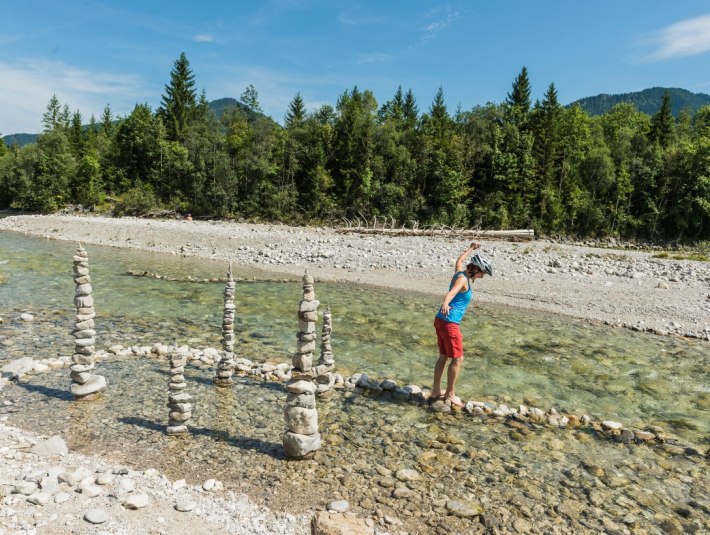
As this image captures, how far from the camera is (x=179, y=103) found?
83.4 m

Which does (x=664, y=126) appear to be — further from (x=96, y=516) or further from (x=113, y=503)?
(x=96, y=516)

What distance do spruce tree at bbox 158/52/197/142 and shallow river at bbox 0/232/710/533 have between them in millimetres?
69546

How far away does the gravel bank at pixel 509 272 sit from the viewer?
2120cm

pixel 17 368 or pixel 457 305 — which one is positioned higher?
pixel 457 305

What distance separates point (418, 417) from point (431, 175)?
59611 mm

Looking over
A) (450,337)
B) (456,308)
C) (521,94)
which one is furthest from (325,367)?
(521,94)

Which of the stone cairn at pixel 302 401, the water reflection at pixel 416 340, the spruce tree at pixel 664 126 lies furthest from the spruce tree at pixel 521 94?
the stone cairn at pixel 302 401

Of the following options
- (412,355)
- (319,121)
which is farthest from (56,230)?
(412,355)

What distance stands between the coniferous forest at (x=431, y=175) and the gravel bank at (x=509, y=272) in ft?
75.0

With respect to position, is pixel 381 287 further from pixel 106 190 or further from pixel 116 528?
pixel 106 190

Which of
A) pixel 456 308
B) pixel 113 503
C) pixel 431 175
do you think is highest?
pixel 431 175

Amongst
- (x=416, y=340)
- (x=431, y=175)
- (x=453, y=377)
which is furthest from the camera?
(x=431, y=175)

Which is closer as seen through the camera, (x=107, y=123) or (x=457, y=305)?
(x=457, y=305)

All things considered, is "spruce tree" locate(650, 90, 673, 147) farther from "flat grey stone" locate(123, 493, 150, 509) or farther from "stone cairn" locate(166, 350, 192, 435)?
"flat grey stone" locate(123, 493, 150, 509)
